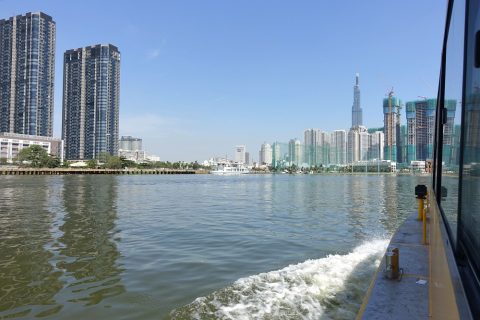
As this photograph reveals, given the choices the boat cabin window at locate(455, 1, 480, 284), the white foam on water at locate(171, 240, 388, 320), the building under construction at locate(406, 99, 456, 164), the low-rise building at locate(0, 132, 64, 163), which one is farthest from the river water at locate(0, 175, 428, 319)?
the low-rise building at locate(0, 132, 64, 163)

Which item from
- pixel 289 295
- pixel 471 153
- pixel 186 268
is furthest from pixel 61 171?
pixel 471 153

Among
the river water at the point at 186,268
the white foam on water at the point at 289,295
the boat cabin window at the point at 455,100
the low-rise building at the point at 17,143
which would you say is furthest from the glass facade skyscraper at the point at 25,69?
the boat cabin window at the point at 455,100

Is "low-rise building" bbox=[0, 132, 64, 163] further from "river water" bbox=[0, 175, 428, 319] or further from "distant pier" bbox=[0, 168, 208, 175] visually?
"river water" bbox=[0, 175, 428, 319]

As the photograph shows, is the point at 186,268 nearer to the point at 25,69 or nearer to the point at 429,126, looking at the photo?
the point at 429,126

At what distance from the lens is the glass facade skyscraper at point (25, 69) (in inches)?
6870

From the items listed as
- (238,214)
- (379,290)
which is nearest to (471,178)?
(379,290)

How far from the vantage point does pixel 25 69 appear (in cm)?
17588

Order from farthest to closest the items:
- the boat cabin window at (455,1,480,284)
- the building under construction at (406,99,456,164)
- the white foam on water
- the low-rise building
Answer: the low-rise building
the white foam on water
the building under construction at (406,99,456,164)
the boat cabin window at (455,1,480,284)

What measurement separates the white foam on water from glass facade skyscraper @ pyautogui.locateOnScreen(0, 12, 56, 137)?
202 metres

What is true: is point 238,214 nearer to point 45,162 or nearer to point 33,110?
point 45,162

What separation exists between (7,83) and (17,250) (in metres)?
204

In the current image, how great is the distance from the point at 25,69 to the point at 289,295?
206674 mm

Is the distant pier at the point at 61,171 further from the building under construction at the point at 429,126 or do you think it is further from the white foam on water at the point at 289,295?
the white foam on water at the point at 289,295

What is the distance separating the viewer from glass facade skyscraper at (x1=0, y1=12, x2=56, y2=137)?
174500 mm
